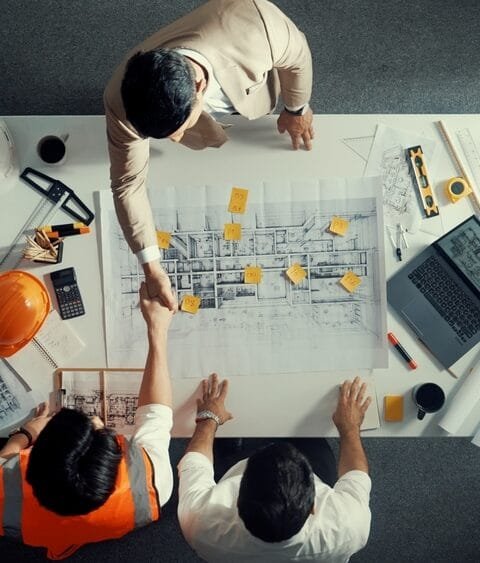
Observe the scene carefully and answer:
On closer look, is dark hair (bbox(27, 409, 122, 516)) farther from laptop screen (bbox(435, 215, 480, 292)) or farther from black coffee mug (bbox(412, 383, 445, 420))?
laptop screen (bbox(435, 215, 480, 292))

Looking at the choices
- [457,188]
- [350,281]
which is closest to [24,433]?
[350,281]

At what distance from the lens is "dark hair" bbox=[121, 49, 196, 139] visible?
1.00 m

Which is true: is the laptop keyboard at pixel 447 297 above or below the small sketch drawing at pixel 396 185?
below

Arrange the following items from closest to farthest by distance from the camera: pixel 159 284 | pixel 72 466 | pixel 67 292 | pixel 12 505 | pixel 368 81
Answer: pixel 72 466
pixel 12 505
pixel 159 284
pixel 67 292
pixel 368 81

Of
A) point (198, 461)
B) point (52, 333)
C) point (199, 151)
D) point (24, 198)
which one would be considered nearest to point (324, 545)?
point (198, 461)

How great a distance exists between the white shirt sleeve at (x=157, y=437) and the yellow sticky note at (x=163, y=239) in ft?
1.34

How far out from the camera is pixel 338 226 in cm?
143

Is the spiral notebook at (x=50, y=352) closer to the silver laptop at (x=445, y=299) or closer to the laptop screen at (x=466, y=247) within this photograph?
the silver laptop at (x=445, y=299)

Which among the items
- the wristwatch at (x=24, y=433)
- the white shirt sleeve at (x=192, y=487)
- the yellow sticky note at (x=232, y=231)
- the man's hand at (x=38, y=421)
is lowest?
the white shirt sleeve at (x=192, y=487)

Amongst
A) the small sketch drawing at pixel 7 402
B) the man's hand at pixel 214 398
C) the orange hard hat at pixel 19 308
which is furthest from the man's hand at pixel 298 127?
the small sketch drawing at pixel 7 402

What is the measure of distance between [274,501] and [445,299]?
0.68 meters

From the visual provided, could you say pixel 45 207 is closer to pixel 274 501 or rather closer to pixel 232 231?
pixel 232 231

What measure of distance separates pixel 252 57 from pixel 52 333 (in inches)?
33.3

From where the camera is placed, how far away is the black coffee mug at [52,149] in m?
1.46
